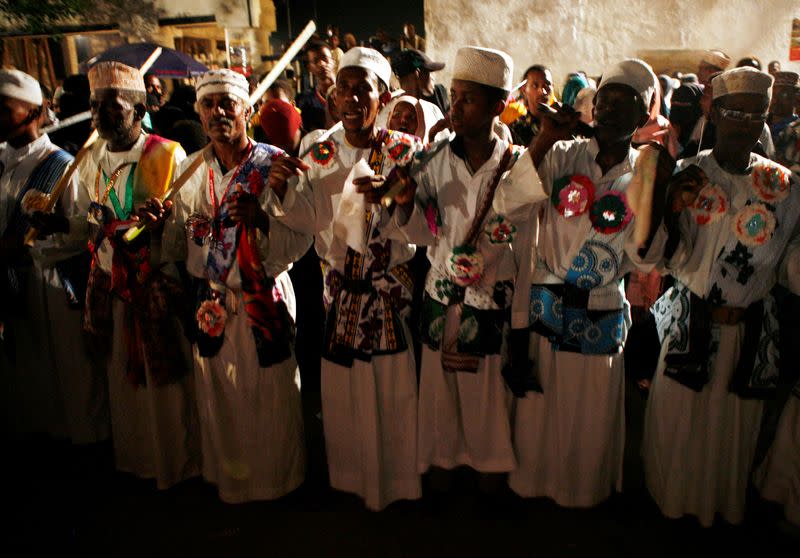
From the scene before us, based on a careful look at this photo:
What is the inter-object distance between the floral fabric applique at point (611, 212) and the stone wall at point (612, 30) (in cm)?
740

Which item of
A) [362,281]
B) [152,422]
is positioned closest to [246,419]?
[152,422]

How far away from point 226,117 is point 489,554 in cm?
231

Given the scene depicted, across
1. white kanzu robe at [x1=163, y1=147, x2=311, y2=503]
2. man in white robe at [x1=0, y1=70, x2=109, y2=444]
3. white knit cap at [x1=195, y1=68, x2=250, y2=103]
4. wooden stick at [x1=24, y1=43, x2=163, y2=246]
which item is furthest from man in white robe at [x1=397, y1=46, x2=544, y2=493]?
man in white robe at [x1=0, y1=70, x2=109, y2=444]

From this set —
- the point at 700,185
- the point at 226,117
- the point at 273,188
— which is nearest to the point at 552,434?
the point at 700,185

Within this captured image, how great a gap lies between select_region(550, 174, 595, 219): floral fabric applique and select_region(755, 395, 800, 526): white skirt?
1314 millimetres

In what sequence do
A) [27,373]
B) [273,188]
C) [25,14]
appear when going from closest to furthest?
[273,188]
[27,373]
[25,14]

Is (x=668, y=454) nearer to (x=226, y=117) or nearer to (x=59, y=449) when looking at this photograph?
(x=226, y=117)

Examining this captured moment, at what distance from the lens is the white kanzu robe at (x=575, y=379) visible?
257 cm

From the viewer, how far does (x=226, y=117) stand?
2.72 metres

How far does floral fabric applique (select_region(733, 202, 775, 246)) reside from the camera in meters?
2.45

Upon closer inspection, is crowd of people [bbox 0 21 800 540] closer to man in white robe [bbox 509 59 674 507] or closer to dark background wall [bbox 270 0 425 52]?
man in white robe [bbox 509 59 674 507]

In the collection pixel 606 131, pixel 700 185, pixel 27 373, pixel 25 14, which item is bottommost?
pixel 27 373

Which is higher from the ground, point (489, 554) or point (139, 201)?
point (139, 201)

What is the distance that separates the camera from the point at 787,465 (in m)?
2.73
